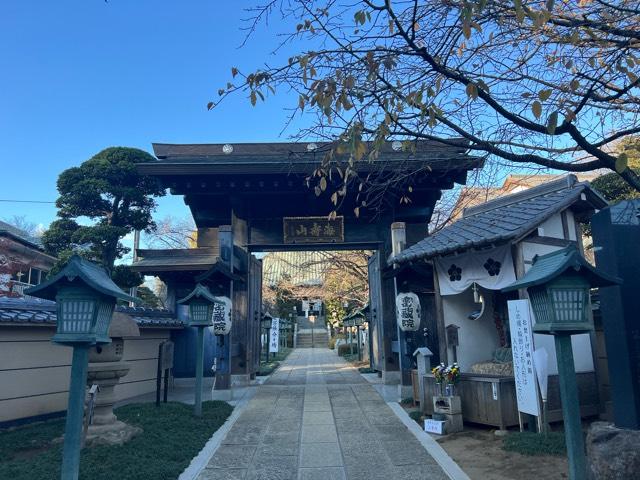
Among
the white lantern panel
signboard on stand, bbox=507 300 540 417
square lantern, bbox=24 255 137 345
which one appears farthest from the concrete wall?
signboard on stand, bbox=507 300 540 417

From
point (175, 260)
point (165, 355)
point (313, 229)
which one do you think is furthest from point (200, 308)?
point (175, 260)

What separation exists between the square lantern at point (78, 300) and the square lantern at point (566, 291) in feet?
13.1

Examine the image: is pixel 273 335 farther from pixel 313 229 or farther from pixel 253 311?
pixel 313 229

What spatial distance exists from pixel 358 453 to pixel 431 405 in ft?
7.96

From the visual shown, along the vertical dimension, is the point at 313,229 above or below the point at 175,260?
above

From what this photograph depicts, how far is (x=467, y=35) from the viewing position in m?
3.51

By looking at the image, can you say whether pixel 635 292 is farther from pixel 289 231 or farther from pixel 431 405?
pixel 289 231

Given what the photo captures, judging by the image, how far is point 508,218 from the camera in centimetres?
829

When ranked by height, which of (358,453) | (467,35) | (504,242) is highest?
(467,35)

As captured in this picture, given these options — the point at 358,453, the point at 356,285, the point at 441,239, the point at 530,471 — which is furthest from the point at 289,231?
the point at 356,285

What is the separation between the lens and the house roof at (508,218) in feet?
24.6

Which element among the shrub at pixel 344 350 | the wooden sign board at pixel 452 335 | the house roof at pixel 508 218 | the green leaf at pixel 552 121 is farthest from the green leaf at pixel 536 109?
the shrub at pixel 344 350

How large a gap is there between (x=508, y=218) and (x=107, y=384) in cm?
761

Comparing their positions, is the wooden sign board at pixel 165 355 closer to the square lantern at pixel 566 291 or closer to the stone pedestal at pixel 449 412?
the stone pedestal at pixel 449 412
